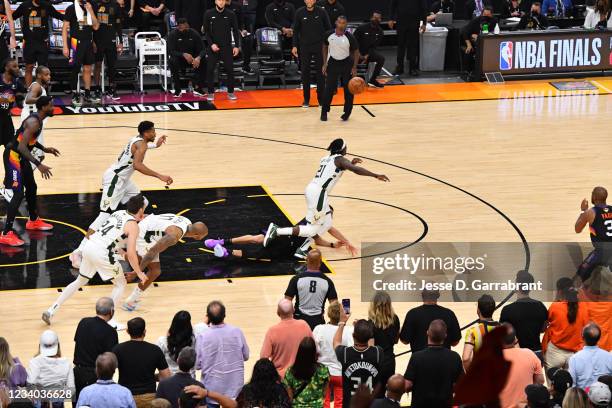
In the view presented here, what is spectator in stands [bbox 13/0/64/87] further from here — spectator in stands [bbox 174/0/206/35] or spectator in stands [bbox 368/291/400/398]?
spectator in stands [bbox 368/291/400/398]

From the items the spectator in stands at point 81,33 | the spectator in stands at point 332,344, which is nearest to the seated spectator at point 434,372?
the spectator in stands at point 332,344

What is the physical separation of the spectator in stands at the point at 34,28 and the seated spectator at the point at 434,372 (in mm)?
17600

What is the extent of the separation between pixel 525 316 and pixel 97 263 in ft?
16.5

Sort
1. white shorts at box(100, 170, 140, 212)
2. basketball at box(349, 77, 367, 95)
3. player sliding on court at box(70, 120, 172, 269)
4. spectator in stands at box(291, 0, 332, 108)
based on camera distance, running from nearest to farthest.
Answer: player sliding on court at box(70, 120, 172, 269) < white shorts at box(100, 170, 140, 212) < basketball at box(349, 77, 367, 95) < spectator in stands at box(291, 0, 332, 108)

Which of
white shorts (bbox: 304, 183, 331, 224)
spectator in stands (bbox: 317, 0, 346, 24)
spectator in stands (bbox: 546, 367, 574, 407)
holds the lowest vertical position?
white shorts (bbox: 304, 183, 331, 224)

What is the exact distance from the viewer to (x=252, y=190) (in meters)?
17.3

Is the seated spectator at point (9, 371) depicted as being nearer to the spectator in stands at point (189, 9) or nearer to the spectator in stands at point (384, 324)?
the spectator in stands at point (384, 324)

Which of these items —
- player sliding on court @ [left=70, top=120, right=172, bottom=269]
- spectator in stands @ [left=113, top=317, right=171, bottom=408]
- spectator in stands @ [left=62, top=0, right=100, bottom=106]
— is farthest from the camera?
spectator in stands @ [left=62, top=0, right=100, bottom=106]

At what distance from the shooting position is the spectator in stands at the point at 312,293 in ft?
32.0

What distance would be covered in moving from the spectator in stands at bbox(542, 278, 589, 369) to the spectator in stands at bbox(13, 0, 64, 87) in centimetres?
1675

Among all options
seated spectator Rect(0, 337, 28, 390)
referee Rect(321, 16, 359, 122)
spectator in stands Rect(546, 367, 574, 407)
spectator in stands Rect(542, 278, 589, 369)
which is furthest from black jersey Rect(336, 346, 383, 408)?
referee Rect(321, 16, 359, 122)

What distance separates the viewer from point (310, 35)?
22922mm

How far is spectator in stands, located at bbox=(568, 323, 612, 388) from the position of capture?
313 inches

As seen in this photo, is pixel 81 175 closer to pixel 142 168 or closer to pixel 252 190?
pixel 252 190
